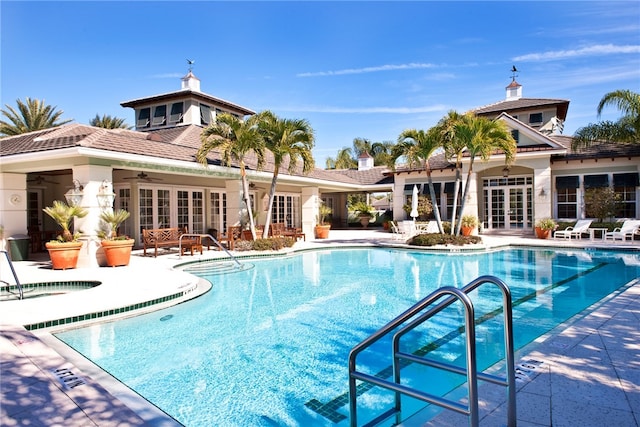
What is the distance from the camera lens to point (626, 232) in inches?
754

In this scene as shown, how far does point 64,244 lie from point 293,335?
29.9ft

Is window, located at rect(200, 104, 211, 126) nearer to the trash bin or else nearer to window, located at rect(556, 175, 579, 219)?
the trash bin

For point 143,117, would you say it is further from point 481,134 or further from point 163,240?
point 481,134

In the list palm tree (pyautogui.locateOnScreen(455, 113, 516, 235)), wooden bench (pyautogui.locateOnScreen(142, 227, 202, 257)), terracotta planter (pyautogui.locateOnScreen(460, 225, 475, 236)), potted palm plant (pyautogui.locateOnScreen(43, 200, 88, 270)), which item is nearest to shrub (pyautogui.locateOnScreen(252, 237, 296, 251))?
wooden bench (pyautogui.locateOnScreen(142, 227, 202, 257))

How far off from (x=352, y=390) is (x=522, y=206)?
24218mm

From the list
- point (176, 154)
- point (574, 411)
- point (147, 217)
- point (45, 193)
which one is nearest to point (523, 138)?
point (176, 154)

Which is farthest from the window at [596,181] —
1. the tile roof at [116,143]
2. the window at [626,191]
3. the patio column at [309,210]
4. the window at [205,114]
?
the window at [205,114]

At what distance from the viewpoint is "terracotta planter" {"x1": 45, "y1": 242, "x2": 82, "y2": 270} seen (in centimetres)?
1227

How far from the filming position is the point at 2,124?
32500 mm

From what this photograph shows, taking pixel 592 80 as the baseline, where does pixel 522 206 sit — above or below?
below

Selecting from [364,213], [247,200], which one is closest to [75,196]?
[247,200]

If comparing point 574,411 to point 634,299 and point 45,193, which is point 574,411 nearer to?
point 634,299

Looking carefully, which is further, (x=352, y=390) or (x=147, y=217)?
(x=147, y=217)

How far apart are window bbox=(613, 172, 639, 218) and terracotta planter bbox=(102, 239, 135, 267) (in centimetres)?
2350
